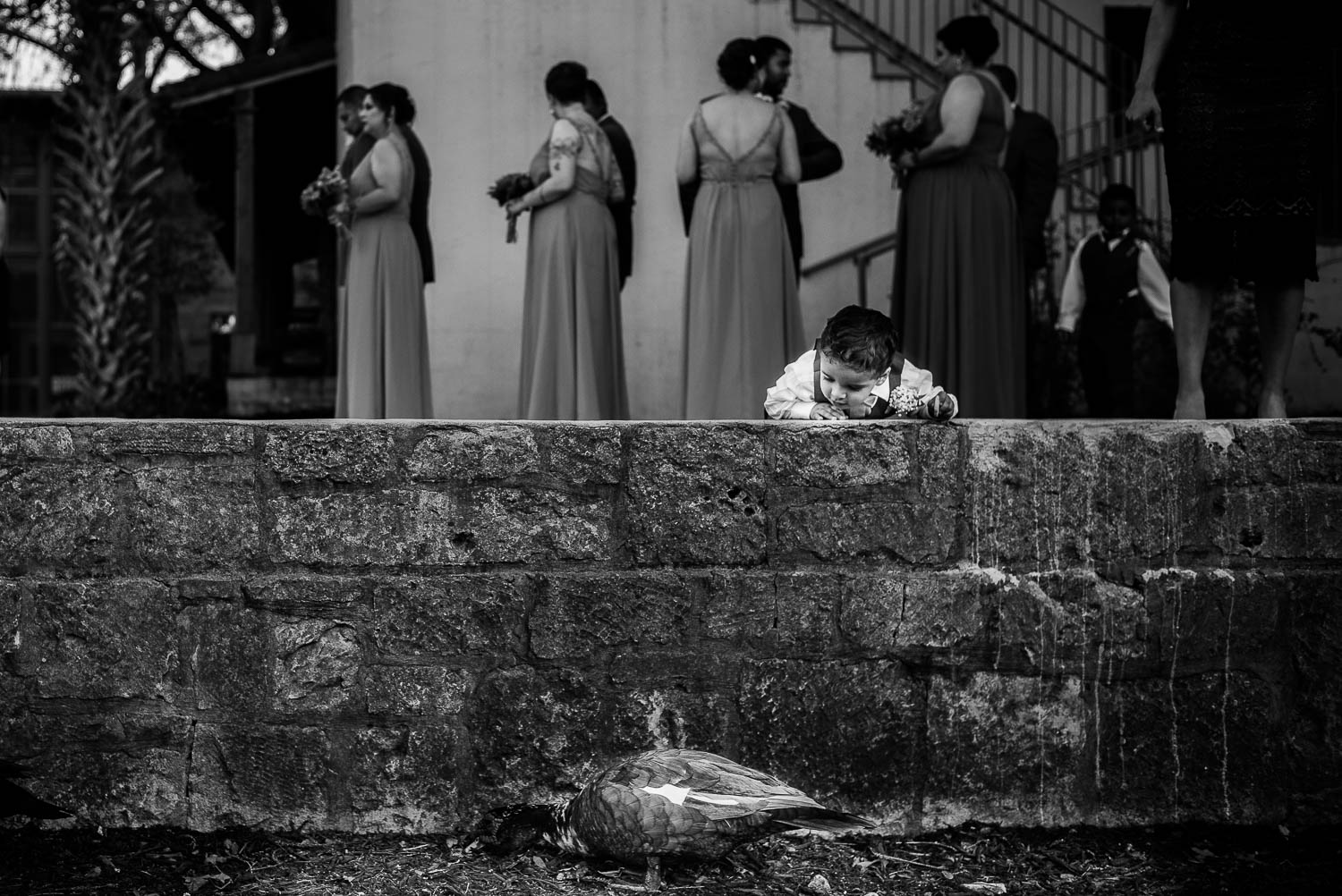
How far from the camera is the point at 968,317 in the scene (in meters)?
6.45

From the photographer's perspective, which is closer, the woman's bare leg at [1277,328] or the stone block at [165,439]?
the stone block at [165,439]

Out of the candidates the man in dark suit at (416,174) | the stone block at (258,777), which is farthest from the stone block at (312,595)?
the man in dark suit at (416,174)

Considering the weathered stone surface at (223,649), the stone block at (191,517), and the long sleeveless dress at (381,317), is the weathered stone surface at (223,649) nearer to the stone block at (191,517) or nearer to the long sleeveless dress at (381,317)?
the stone block at (191,517)

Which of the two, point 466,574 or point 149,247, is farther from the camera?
point 149,247

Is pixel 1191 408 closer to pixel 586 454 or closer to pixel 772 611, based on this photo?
pixel 772 611

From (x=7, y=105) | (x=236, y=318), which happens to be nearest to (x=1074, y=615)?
(x=236, y=318)

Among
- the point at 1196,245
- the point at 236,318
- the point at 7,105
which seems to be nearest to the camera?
the point at 1196,245

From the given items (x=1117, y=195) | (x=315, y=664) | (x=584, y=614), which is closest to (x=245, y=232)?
(x=1117, y=195)

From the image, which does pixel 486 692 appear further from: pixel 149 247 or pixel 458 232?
pixel 149 247

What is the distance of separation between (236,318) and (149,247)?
2.91 m

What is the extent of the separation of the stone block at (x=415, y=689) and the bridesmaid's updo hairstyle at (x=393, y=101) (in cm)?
361

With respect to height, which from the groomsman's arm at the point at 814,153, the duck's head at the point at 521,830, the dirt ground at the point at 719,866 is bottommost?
the dirt ground at the point at 719,866

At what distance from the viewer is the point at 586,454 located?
381 cm

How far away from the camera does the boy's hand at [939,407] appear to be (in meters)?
3.89
